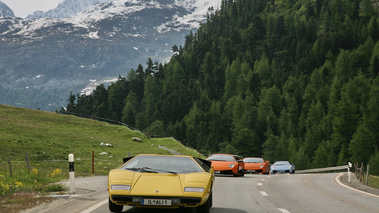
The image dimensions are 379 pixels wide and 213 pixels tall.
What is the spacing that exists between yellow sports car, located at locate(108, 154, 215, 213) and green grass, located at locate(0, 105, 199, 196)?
5472mm

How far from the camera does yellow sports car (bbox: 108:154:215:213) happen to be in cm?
868

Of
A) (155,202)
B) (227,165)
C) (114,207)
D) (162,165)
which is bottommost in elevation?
(227,165)

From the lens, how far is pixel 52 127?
57500 mm

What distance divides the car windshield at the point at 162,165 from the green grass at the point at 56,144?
4865 millimetres

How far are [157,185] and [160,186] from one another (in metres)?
0.07

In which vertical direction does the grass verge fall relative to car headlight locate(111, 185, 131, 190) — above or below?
below

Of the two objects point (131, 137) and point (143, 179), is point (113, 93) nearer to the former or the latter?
point (131, 137)

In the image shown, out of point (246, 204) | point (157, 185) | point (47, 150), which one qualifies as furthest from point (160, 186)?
point (47, 150)

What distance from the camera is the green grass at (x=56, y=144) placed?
80.8 feet

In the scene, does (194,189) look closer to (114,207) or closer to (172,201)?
(172,201)

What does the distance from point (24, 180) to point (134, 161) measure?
7.66 m

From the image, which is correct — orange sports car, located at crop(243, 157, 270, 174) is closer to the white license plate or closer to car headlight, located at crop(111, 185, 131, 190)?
car headlight, located at crop(111, 185, 131, 190)

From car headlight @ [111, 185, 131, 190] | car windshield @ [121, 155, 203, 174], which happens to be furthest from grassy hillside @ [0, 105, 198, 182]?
car headlight @ [111, 185, 131, 190]

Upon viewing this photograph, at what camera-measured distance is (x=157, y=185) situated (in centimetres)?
895
